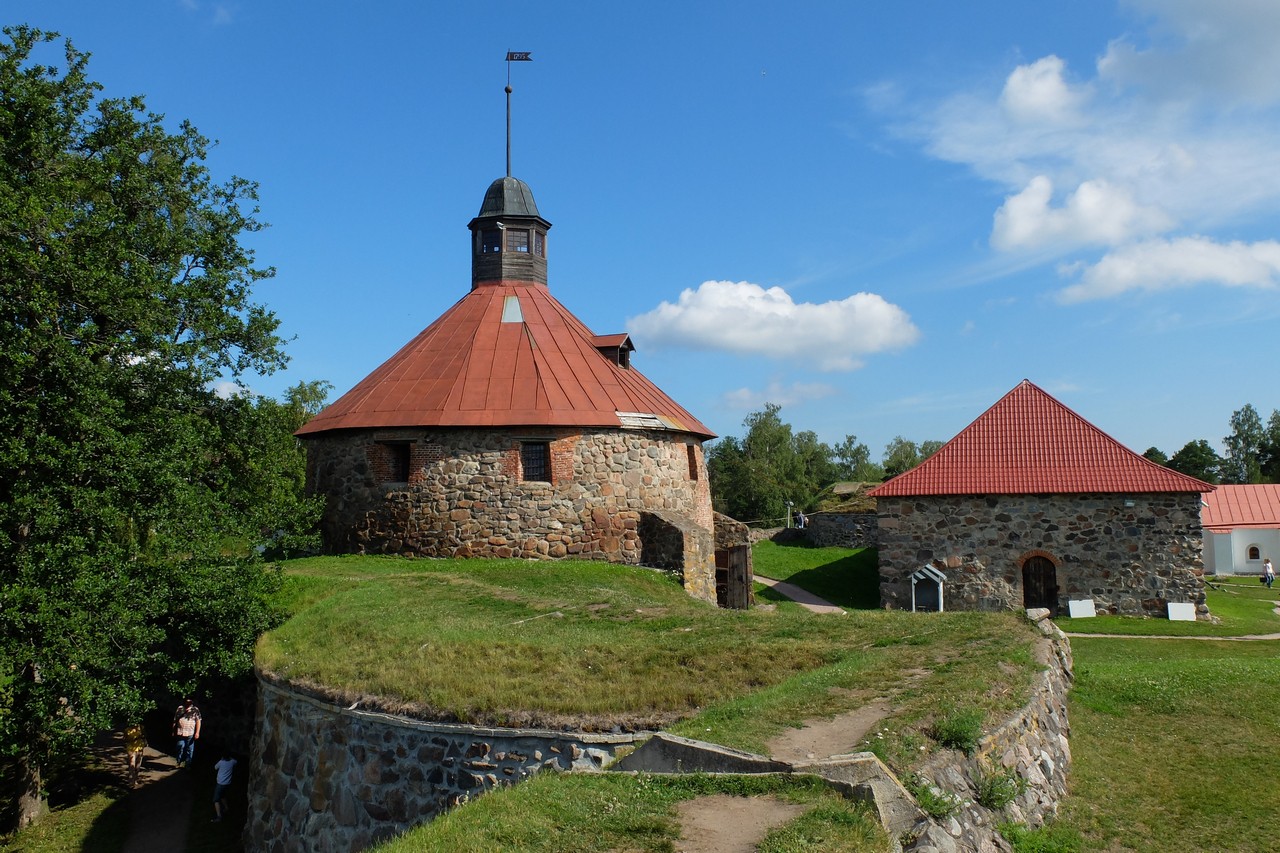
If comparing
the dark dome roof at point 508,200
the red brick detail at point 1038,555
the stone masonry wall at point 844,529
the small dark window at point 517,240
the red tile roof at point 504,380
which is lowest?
the red brick detail at point 1038,555

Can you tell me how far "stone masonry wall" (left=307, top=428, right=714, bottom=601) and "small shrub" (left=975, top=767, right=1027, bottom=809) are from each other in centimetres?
1059

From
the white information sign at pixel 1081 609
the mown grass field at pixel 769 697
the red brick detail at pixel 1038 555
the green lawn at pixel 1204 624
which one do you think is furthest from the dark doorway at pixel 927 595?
the mown grass field at pixel 769 697

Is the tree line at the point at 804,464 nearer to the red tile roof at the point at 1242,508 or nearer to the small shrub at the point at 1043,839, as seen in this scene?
the red tile roof at the point at 1242,508

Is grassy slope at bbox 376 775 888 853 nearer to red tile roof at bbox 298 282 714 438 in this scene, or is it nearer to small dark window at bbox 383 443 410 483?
red tile roof at bbox 298 282 714 438

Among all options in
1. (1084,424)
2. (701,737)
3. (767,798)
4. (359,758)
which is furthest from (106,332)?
(1084,424)

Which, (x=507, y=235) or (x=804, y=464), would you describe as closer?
(x=507, y=235)

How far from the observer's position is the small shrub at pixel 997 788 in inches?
253

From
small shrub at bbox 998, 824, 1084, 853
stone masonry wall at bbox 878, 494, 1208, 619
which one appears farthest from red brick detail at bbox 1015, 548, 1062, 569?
small shrub at bbox 998, 824, 1084, 853

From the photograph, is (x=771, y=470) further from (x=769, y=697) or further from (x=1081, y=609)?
(x=769, y=697)

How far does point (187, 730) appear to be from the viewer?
14.0m

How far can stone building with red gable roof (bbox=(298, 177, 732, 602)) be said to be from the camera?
1738 centimetres

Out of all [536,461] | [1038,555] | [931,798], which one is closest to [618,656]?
[931,798]

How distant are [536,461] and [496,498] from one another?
1081mm

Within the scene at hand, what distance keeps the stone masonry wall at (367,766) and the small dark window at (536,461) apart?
750cm
